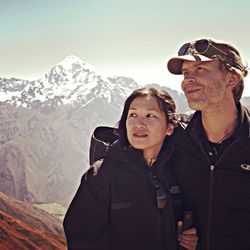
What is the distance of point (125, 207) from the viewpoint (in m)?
4.09

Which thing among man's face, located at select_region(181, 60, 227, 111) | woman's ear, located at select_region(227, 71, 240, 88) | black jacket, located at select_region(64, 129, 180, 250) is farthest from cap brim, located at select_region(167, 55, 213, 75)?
black jacket, located at select_region(64, 129, 180, 250)

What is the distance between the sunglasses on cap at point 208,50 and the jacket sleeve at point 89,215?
1938 mm

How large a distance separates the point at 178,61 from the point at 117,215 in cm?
215

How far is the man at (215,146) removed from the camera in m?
4.58

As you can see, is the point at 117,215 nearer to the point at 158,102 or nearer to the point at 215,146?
the point at 158,102

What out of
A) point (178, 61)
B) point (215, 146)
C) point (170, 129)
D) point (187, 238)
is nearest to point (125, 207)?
point (187, 238)

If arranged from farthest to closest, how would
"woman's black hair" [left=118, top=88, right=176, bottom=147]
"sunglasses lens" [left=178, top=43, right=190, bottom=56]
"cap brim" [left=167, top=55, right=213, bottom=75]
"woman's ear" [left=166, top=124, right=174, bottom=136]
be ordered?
"sunglasses lens" [left=178, top=43, right=190, bottom=56]
"cap brim" [left=167, top=55, right=213, bottom=75]
"woman's ear" [left=166, top=124, right=174, bottom=136]
"woman's black hair" [left=118, top=88, right=176, bottom=147]

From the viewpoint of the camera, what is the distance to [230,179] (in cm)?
459

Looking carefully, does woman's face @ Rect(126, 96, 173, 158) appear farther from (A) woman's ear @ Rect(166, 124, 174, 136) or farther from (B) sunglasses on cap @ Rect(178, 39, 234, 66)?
(B) sunglasses on cap @ Rect(178, 39, 234, 66)

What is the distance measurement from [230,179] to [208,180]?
0.24 metres

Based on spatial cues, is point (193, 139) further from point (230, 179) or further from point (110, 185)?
point (110, 185)

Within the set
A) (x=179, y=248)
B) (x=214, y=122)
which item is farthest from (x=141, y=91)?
(x=179, y=248)

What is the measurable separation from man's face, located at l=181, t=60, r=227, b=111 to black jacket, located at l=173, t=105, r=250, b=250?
496 mm

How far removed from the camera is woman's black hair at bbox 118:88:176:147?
4.48 m
